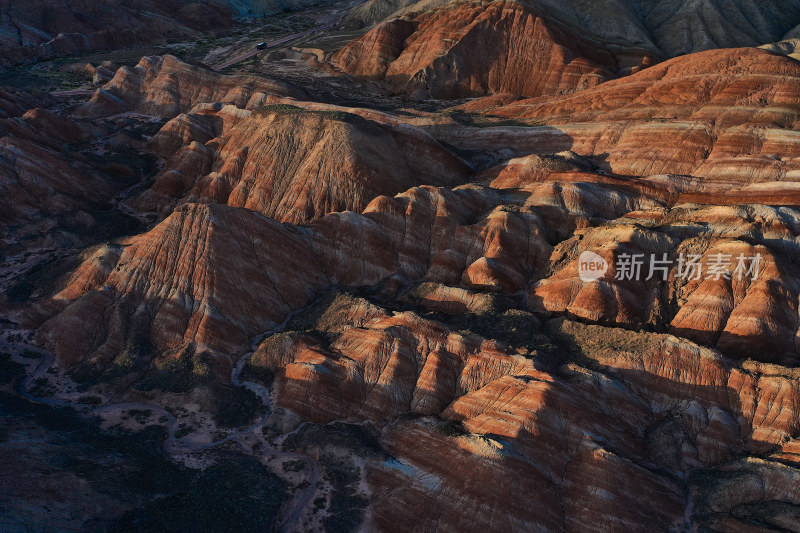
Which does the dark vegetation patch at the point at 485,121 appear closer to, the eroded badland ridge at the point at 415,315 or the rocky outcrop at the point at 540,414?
the eroded badland ridge at the point at 415,315

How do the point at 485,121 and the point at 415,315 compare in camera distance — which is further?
the point at 485,121

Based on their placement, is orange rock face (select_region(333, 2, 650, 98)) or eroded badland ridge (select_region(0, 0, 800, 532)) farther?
orange rock face (select_region(333, 2, 650, 98))

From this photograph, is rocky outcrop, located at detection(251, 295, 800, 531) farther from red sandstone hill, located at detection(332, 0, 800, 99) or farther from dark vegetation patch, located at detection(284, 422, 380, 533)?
red sandstone hill, located at detection(332, 0, 800, 99)

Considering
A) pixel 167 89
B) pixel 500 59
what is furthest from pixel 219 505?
pixel 500 59

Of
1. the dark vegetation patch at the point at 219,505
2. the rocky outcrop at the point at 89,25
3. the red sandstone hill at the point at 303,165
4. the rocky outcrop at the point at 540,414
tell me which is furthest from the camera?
the rocky outcrop at the point at 89,25

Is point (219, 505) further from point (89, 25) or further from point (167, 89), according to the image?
point (89, 25)

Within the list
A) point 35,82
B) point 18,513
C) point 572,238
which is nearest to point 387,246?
point 572,238

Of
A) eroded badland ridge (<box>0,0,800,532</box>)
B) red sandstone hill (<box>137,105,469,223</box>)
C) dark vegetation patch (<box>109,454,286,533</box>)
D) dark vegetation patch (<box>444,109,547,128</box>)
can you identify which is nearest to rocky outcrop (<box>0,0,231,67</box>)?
eroded badland ridge (<box>0,0,800,532</box>)

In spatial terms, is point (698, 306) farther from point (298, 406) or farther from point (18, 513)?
point (18, 513)

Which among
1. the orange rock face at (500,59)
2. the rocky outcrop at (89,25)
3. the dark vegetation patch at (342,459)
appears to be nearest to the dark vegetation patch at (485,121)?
the orange rock face at (500,59)
